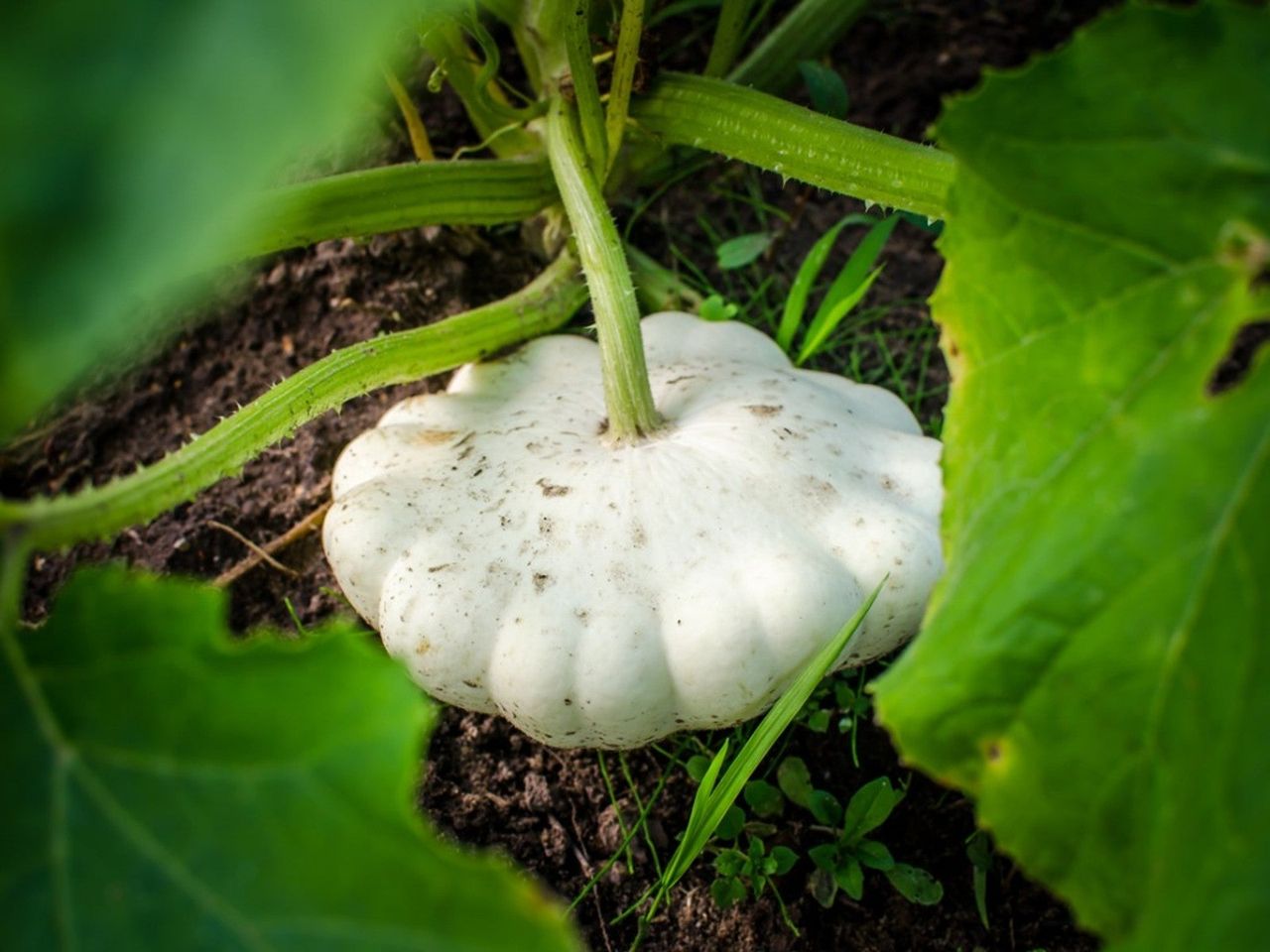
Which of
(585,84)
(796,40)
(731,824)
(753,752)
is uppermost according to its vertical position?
(585,84)

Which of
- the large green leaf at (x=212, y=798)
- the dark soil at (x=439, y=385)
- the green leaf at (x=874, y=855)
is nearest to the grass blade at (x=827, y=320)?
the dark soil at (x=439, y=385)

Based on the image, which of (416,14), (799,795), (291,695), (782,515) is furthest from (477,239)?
(291,695)

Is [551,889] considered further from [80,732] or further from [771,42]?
[771,42]

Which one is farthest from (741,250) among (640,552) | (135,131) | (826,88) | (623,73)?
(135,131)

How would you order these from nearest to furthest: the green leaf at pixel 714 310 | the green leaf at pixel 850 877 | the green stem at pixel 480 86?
the green leaf at pixel 850 877
the green stem at pixel 480 86
the green leaf at pixel 714 310

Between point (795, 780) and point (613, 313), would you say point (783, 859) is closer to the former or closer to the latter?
point (795, 780)

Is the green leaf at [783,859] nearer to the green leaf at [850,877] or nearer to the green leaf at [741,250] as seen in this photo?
the green leaf at [850,877]

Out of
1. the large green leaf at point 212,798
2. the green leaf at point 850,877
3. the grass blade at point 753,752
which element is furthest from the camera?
the green leaf at point 850,877
